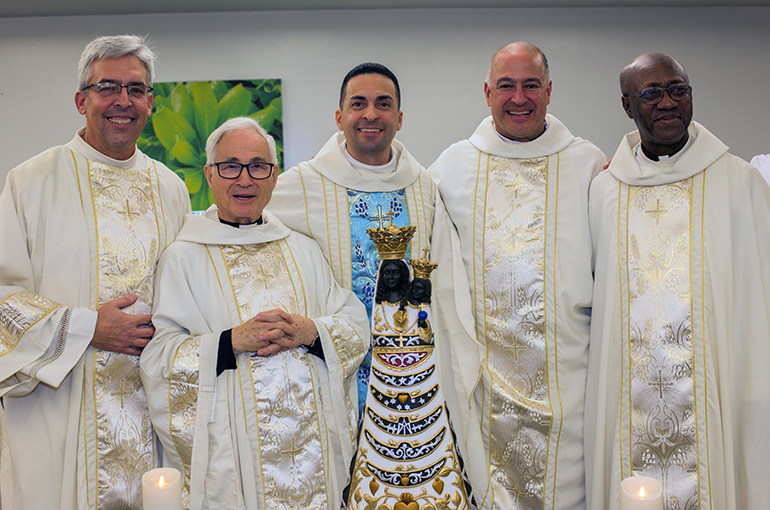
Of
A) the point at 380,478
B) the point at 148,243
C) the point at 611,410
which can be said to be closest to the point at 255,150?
the point at 148,243

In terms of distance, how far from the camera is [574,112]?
7.59m

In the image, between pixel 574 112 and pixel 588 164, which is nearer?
pixel 588 164

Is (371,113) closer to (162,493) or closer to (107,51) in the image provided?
(107,51)

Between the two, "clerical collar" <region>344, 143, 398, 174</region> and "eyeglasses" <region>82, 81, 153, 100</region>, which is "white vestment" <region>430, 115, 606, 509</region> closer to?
"clerical collar" <region>344, 143, 398, 174</region>

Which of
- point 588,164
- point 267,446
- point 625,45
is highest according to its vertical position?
point 625,45

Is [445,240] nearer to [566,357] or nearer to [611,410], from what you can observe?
[566,357]

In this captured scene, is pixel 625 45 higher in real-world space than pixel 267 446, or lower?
higher

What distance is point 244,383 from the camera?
3111 mm

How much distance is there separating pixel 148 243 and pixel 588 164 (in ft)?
6.84

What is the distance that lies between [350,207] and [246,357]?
925 millimetres

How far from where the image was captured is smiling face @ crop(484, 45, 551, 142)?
12.2 ft

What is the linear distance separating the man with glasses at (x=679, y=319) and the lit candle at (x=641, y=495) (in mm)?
1379

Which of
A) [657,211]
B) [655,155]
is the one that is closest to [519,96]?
[655,155]

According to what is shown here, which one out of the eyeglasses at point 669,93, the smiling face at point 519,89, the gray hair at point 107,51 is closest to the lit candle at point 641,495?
the eyeglasses at point 669,93
